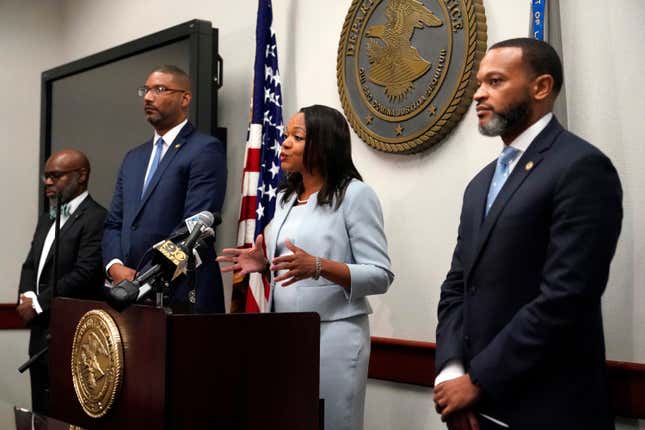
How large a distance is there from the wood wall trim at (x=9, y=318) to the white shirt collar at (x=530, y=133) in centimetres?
499

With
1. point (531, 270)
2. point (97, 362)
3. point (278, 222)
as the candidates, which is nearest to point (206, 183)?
point (278, 222)

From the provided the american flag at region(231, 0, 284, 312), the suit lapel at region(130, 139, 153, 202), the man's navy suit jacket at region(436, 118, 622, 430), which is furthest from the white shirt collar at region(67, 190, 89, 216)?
the man's navy suit jacket at region(436, 118, 622, 430)

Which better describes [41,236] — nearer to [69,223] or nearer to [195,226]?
[69,223]

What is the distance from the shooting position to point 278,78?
438 cm

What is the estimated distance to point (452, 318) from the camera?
2.50m

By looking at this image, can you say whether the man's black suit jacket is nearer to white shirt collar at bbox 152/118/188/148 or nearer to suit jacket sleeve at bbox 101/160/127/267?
suit jacket sleeve at bbox 101/160/127/267

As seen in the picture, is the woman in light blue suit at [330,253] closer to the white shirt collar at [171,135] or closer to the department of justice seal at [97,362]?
the department of justice seal at [97,362]

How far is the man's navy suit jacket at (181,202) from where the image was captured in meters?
3.80

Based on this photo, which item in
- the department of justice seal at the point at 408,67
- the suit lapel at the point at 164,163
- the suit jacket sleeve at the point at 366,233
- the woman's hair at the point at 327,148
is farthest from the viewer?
the suit lapel at the point at 164,163

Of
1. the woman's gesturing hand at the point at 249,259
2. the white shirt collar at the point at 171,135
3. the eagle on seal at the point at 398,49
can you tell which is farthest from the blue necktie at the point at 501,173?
the white shirt collar at the point at 171,135

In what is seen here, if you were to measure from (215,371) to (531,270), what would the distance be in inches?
33.8

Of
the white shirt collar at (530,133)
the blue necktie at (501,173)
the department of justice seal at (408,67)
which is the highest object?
the department of justice seal at (408,67)

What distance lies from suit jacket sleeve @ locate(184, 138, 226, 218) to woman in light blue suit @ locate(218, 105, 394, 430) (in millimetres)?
634

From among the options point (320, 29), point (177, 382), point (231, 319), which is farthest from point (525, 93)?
point (320, 29)
